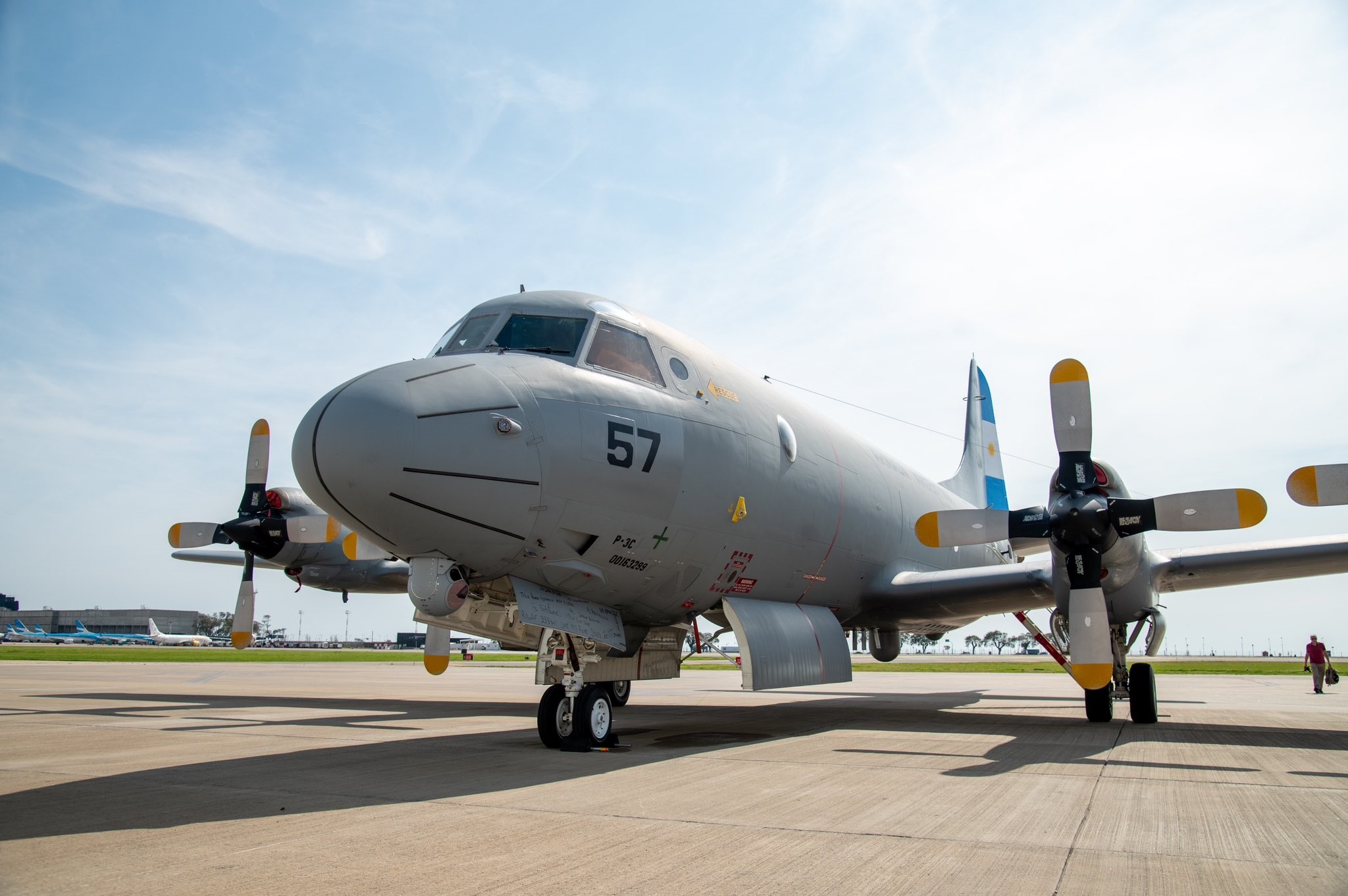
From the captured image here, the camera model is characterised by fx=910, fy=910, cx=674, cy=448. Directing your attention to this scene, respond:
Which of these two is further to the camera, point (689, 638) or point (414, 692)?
point (414, 692)

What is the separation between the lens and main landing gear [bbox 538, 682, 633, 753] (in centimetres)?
940

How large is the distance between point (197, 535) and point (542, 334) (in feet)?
34.4

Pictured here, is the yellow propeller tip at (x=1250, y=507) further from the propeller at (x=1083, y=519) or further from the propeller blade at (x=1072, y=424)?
the propeller blade at (x=1072, y=424)

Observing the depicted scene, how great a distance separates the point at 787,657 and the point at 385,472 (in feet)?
19.8

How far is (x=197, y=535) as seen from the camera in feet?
54.5

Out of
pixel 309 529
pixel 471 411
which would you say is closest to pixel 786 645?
pixel 471 411

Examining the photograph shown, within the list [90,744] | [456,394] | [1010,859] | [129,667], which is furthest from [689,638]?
[129,667]

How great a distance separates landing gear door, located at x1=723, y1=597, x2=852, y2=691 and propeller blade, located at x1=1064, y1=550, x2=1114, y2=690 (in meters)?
3.00

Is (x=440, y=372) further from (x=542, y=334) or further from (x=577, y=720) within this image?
(x=577, y=720)

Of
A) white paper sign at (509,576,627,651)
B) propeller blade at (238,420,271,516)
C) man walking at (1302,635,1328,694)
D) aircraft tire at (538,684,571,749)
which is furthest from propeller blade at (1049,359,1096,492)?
man walking at (1302,635,1328,694)

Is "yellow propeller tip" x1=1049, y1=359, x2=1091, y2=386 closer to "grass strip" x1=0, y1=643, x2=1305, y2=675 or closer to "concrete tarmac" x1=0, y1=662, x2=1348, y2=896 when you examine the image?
"concrete tarmac" x1=0, y1=662, x2=1348, y2=896

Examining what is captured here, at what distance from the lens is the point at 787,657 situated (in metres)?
11.5

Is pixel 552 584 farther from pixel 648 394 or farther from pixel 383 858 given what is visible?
pixel 383 858

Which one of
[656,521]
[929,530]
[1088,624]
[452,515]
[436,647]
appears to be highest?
[929,530]
